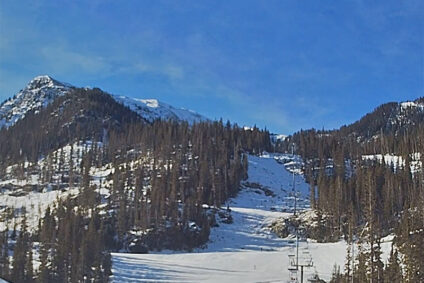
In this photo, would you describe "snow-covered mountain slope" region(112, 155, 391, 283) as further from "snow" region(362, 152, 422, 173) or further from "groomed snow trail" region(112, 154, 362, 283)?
"snow" region(362, 152, 422, 173)

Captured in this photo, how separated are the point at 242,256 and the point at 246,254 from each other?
1365mm

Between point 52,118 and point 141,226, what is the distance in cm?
12436

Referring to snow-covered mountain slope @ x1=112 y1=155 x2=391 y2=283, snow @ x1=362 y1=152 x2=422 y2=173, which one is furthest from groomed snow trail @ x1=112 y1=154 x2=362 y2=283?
snow @ x1=362 y1=152 x2=422 y2=173

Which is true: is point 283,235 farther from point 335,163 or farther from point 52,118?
point 52,118

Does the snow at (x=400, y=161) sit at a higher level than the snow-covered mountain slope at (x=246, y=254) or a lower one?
higher

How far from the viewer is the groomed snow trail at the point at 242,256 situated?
59.4 m

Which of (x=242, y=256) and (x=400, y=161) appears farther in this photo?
(x=400, y=161)

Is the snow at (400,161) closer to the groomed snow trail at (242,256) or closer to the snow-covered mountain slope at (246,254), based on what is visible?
the snow-covered mountain slope at (246,254)

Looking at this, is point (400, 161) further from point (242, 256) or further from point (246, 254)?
point (242, 256)

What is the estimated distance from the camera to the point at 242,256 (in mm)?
71625

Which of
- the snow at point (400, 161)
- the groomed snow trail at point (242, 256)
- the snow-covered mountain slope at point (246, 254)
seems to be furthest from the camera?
the snow at point (400, 161)

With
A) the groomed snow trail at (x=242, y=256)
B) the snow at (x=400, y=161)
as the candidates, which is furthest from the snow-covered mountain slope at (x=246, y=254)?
the snow at (x=400, y=161)

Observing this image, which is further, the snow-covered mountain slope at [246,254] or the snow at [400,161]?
the snow at [400,161]

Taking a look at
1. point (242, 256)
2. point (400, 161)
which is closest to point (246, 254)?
point (242, 256)
